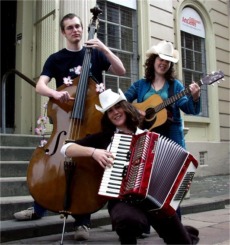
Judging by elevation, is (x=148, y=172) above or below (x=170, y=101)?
below

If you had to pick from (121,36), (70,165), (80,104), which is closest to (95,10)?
(80,104)

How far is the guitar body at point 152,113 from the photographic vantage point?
3275 mm

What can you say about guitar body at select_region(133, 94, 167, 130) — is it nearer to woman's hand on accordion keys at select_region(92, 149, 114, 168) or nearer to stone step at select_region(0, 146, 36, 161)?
woman's hand on accordion keys at select_region(92, 149, 114, 168)

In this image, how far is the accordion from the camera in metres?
2.40

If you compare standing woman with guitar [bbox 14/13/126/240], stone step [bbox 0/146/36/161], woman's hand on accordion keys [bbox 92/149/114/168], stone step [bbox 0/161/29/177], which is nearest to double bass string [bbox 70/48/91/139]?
standing woman with guitar [bbox 14/13/126/240]

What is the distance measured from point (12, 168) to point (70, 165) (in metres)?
1.92

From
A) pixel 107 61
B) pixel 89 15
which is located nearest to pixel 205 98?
pixel 89 15

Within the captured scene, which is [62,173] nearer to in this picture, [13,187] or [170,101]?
[170,101]

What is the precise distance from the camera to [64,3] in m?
6.16

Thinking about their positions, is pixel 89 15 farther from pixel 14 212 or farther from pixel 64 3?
pixel 14 212

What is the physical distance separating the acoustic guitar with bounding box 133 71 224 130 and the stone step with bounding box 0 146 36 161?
2304 millimetres

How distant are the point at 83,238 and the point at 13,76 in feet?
15.8

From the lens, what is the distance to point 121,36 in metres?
7.70

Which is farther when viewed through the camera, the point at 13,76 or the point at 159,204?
the point at 13,76
